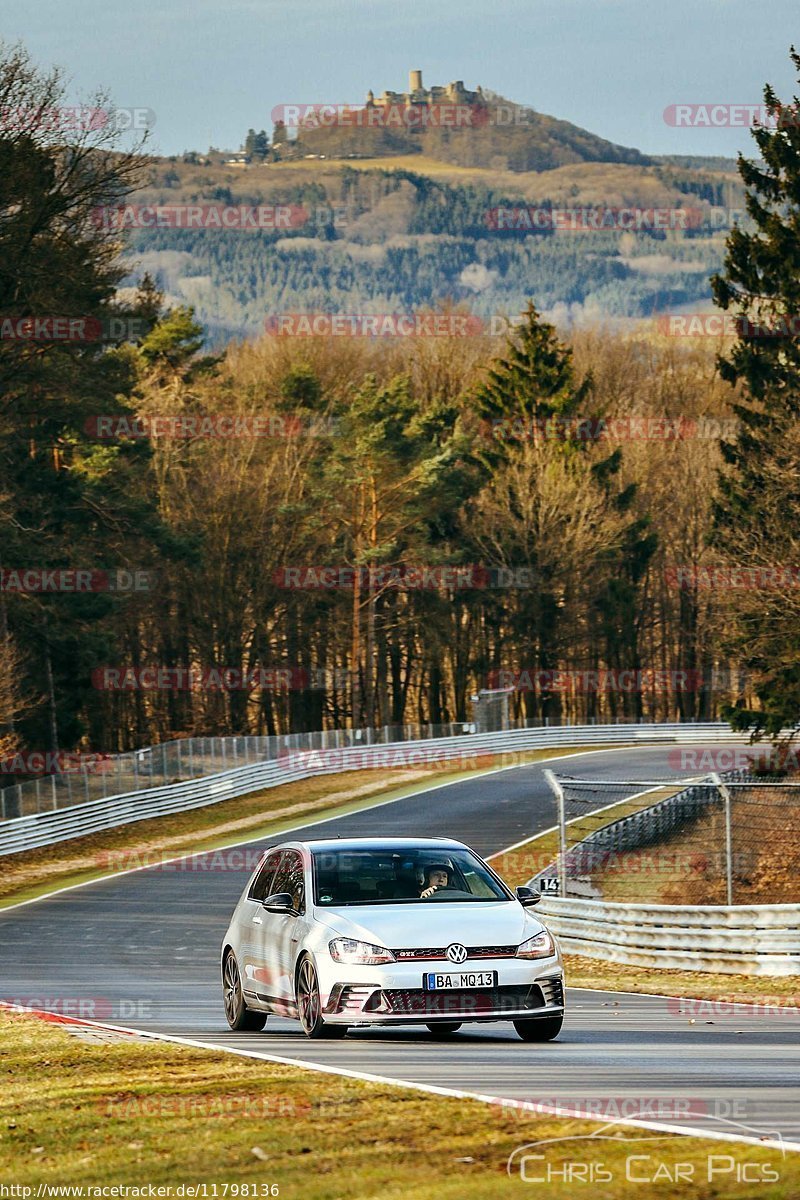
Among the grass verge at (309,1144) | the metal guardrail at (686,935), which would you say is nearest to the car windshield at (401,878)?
the grass verge at (309,1144)

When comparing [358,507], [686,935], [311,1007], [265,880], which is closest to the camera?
[311,1007]

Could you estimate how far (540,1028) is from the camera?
13.5 metres

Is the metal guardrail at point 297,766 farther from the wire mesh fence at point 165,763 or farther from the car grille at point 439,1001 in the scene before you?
the car grille at point 439,1001

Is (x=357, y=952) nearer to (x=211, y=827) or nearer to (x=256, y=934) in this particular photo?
(x=256, y=934)

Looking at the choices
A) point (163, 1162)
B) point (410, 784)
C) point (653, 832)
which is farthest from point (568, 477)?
point (163, 1162)

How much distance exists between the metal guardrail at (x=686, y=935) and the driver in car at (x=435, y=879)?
7745 mm

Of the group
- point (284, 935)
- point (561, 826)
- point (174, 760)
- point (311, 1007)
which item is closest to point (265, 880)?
point (284, 935)

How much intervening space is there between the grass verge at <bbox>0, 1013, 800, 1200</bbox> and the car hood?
217cm

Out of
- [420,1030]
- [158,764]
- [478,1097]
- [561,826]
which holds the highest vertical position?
[478,1097]

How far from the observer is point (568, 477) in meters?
84.4

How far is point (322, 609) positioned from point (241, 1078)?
7544cm

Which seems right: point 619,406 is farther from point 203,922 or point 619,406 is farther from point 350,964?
point 350,964

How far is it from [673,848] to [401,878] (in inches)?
858

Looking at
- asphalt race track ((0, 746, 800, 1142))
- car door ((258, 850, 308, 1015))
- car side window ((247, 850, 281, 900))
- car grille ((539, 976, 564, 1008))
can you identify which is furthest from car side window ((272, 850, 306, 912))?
car grille ((539, 976, 564, 1008))
